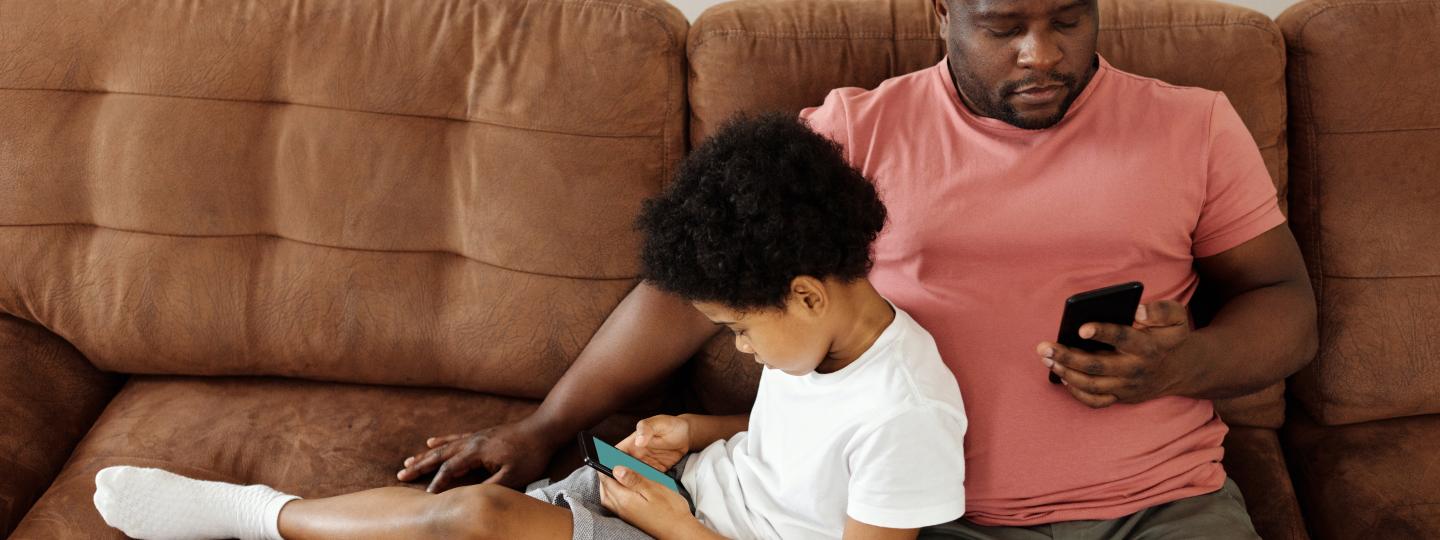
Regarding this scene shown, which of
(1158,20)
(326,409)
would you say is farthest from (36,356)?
(1158,20)

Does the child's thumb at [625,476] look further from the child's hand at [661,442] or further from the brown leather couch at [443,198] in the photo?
the brown leather couch at [443,198]

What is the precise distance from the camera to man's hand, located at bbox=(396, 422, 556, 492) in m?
1.53

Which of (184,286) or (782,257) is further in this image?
(184,286)

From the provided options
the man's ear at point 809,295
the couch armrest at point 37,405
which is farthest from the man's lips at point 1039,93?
the couch armrest at point 37,405

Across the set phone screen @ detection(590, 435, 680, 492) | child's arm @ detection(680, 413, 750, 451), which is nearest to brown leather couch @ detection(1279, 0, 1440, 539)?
child's arm @ detection(680, 413, 750, 451)

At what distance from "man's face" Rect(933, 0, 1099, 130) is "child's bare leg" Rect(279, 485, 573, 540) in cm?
69

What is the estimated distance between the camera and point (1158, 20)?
60.9 inches

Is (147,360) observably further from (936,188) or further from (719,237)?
(936,188)

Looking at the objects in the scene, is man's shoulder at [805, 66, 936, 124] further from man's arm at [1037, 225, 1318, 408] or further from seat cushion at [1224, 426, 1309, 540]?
seat cushion at [1224, 426, 1309, 540]

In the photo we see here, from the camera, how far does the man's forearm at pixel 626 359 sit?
1.56m

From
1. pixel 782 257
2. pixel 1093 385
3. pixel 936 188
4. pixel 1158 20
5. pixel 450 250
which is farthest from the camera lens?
pixel 450 250

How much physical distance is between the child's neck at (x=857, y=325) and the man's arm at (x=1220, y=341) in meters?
0.19

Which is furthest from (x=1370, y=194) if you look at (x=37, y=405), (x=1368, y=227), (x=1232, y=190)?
(x=37, y=405)

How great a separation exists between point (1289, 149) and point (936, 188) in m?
0.58
